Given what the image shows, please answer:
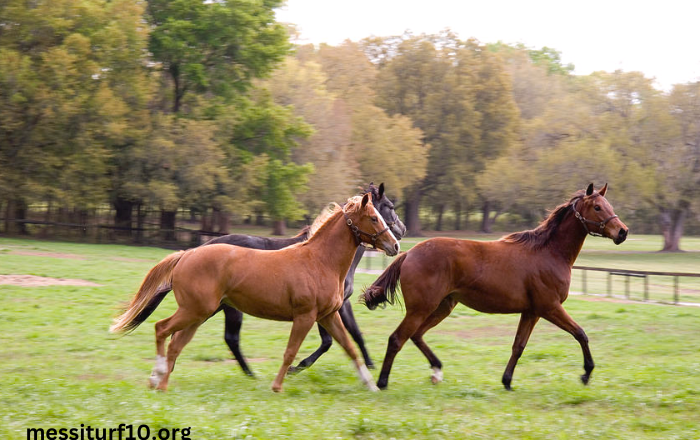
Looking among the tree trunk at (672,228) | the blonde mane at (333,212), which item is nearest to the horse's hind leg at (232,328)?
the blonde mane at (333,212)

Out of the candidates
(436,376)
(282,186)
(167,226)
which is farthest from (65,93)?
(436,376)

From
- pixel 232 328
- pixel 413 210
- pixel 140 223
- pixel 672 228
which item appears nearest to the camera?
pixel 232 328

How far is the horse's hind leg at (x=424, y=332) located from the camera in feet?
29.5

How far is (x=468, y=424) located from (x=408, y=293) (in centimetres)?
243

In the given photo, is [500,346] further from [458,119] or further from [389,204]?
[458,119]

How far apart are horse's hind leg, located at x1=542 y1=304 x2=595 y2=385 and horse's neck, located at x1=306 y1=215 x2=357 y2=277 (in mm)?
2418

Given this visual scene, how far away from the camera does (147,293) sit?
8.40 m

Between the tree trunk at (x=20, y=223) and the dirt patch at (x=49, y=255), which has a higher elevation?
the tree trunk at (x=20, y=223)

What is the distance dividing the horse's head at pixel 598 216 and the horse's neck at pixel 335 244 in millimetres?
2885

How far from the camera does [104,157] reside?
37094 mm

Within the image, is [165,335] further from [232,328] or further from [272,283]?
[232,328]

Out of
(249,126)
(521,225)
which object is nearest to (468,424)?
(249,126)

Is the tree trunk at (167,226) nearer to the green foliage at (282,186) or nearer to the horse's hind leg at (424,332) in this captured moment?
the green foliage at (282,186)

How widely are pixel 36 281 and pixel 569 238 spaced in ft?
49.3
